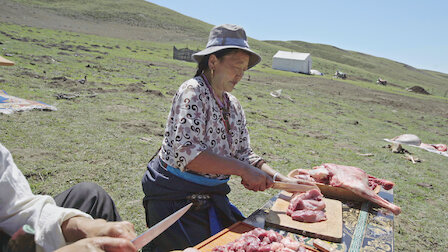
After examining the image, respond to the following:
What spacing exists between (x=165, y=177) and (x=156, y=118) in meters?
6.57

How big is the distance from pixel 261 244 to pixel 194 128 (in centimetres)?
98

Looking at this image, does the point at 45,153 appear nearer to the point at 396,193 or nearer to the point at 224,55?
the point at 224,55

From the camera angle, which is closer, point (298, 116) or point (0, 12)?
point (298, 116)

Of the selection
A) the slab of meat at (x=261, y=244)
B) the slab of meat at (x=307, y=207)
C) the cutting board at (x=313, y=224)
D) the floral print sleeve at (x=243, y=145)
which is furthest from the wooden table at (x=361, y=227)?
the floral print sleeve at (x=243, y=145)

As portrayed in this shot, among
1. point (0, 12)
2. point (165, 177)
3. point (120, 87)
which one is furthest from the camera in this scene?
point (0, 12)

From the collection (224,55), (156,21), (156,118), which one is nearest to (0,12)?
(156,21)

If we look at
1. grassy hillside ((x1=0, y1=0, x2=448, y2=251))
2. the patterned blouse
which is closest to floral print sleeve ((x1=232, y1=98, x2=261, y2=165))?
the patterned blouse

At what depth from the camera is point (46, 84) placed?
1076 centimetres

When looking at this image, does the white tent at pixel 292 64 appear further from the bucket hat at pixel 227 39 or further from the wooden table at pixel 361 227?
the bucket hat at pixel 227 39

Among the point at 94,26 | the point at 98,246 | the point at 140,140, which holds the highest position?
the point at 94,26

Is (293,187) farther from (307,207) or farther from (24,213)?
(24,213)

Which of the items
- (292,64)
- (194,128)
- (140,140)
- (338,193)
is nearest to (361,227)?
(338,193)

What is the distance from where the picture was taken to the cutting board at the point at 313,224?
260 cm

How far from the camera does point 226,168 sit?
2.54 meters
